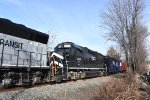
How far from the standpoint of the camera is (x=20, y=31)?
17922 mm

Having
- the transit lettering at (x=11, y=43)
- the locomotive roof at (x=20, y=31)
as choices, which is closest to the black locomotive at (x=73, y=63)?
the locomotive roof at (x=20, y=31)

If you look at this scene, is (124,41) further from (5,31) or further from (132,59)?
(5,31)

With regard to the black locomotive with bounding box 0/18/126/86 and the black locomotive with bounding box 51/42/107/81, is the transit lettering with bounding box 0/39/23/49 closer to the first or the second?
the black locomotive with bounding box 0/18/126/86

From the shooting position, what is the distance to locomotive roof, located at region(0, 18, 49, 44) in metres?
16.4

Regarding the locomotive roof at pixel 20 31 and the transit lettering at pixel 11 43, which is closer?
the transit lettering at pixel 11 43

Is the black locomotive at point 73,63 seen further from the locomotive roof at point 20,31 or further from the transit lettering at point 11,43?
the transit lettering at point 11,43

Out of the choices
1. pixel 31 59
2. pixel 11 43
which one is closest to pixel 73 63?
pixel 31 59

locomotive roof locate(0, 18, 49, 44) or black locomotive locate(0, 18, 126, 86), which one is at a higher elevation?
locomotive roof locate(0, 18, 49, 44)

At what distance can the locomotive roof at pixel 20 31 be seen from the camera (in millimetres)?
16422

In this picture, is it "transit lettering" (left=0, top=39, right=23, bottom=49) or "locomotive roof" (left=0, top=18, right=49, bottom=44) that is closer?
"transit lettering" (left=0, top=39, right=23, bottom=49)

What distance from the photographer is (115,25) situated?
39.3m

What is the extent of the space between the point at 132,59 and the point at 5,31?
77.6 feet

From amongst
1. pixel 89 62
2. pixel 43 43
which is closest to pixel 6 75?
pixel 43 43

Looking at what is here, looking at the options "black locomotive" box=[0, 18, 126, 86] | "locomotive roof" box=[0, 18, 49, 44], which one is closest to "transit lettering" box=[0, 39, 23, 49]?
"black locomotive" box=[0, 18, 126, 86]
